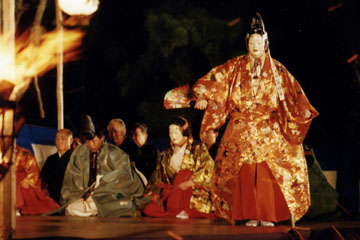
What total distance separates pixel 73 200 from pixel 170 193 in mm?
1219

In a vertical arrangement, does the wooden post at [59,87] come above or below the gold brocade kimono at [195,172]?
above

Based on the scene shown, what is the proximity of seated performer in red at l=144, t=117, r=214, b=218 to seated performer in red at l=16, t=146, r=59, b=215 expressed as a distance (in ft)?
4.70

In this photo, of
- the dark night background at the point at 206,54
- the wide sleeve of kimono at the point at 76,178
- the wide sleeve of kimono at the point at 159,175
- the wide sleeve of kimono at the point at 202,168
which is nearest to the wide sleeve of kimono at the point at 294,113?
the wide sleeve of kimono at the point at 202,168

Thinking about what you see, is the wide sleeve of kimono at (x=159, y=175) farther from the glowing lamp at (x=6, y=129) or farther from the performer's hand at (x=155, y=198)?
the glowing lamp at (x=6, y=129)

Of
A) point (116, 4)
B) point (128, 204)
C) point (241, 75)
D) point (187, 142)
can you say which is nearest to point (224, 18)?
point (116, 4)

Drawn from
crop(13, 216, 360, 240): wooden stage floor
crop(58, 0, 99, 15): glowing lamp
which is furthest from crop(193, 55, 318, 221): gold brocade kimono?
crop(58, 0, 99, 15): glowing lamp

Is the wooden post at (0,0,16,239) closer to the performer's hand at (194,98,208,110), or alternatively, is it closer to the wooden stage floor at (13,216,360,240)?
the wooden stage floor at (13,216,360,240)

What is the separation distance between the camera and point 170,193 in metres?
7.90

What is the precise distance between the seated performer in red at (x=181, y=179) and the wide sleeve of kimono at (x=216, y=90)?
165 centimetres

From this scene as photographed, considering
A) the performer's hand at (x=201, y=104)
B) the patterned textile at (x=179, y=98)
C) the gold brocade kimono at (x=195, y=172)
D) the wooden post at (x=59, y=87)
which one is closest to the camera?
the performer's hand at (x=201, y=104)

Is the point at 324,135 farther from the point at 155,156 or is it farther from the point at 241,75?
the point at 241,75

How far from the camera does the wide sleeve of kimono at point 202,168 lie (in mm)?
7758

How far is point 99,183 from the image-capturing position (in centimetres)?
806

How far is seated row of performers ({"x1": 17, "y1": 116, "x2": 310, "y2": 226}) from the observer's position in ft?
25.5
